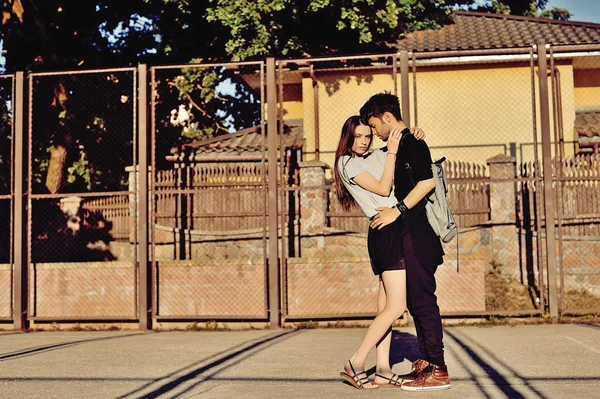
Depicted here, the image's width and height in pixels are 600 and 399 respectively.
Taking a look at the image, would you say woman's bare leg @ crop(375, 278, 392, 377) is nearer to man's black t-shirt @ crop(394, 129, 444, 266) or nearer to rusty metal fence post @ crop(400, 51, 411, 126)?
man's black t-shirt @ crop(394, 129, 444, 266)

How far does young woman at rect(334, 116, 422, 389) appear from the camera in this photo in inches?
205

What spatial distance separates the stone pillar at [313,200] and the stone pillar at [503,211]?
2.64 metres

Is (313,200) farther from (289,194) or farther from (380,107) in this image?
(380,107)

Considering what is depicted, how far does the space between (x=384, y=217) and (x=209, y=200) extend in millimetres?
9841

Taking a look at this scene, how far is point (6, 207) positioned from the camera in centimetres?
1578

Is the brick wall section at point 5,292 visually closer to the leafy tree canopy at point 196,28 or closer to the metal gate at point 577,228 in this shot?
the metal gate at point 577,228

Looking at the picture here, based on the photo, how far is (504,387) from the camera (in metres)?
5.24

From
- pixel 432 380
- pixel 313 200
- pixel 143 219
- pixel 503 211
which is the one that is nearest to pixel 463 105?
pixel 503 211

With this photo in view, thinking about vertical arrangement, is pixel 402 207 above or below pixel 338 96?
below

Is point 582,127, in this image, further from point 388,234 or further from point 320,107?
point 388,234

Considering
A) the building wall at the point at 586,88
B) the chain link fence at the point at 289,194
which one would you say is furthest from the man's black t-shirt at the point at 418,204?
the building wall at the point at 586,88

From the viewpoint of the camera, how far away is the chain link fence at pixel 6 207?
1027 centimetres

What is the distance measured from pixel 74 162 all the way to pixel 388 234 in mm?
17762

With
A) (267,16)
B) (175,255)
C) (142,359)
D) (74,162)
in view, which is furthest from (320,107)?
(142,359)
